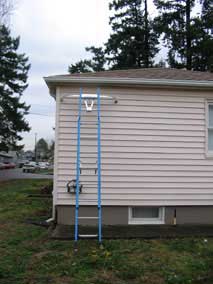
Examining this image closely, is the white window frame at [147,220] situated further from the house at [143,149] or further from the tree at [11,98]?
the tree at [11,98]

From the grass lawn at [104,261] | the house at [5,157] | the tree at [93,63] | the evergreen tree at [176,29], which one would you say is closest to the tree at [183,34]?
the evergreen tree at [176,29]

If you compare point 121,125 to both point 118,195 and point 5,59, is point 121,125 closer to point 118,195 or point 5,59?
point 118,195

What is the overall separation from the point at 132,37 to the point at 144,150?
2116 centimetres

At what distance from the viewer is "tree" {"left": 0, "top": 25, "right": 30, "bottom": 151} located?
33.6 metres

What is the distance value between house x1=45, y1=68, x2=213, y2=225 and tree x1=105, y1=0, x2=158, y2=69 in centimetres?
1930

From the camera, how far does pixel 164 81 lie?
7043 millimetres

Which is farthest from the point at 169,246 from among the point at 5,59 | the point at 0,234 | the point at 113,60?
the point at 5,59

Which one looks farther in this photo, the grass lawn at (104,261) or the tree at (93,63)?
the tree at (93,63)

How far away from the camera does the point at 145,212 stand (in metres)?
7.27

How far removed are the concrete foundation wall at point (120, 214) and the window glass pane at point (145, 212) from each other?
9.2 inches

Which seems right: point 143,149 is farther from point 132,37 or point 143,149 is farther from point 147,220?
point 132,37

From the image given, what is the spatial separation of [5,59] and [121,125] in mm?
30105

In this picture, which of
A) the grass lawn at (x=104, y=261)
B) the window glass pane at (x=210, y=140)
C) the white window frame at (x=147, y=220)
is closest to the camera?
the grass lawn at (x=104, y=261)

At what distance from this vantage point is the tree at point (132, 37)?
85.3 feet
